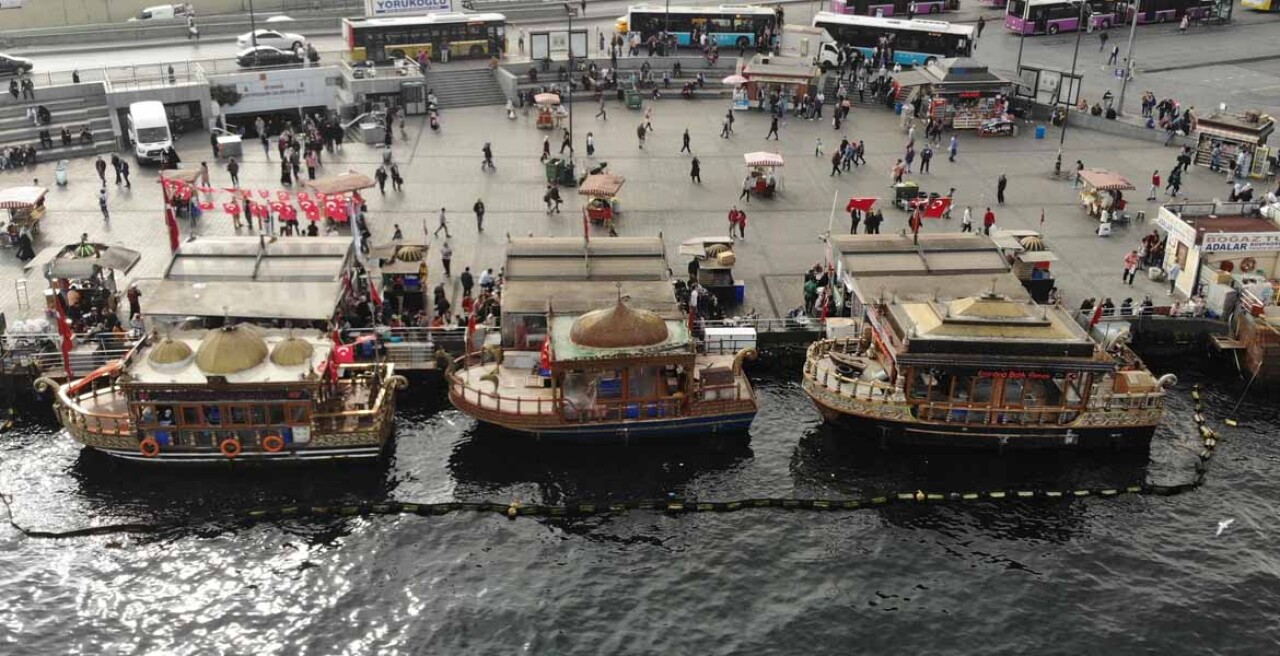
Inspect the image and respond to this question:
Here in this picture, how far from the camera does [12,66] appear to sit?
7319 centimetres

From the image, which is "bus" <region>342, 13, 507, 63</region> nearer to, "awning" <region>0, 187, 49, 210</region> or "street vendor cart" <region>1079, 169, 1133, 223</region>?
"awning" <region>0, 187, 49, 210</region>

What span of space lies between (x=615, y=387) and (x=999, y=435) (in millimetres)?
13162

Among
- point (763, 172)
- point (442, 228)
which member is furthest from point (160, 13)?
point (763, 172)

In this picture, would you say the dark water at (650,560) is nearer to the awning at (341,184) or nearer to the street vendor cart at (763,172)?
the awning at (341,184)

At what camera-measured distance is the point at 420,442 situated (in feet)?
139

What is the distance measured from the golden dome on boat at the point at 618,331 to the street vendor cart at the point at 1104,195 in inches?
1143

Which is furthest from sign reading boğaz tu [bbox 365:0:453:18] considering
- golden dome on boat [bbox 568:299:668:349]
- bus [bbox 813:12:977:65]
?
golden dome on boat [bbox 568:299:668:349]

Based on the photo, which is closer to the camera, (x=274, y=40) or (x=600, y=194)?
(x=600, y=194)

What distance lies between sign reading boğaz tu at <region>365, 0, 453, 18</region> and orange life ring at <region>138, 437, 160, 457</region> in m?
51.5

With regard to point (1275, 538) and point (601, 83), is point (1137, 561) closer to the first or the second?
point (1275, 538)

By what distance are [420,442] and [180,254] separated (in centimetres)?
1269

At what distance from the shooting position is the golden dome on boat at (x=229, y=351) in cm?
3853

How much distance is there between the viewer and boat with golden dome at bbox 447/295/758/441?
39.8m

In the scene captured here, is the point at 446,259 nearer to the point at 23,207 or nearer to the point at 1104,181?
the point at 23,207
